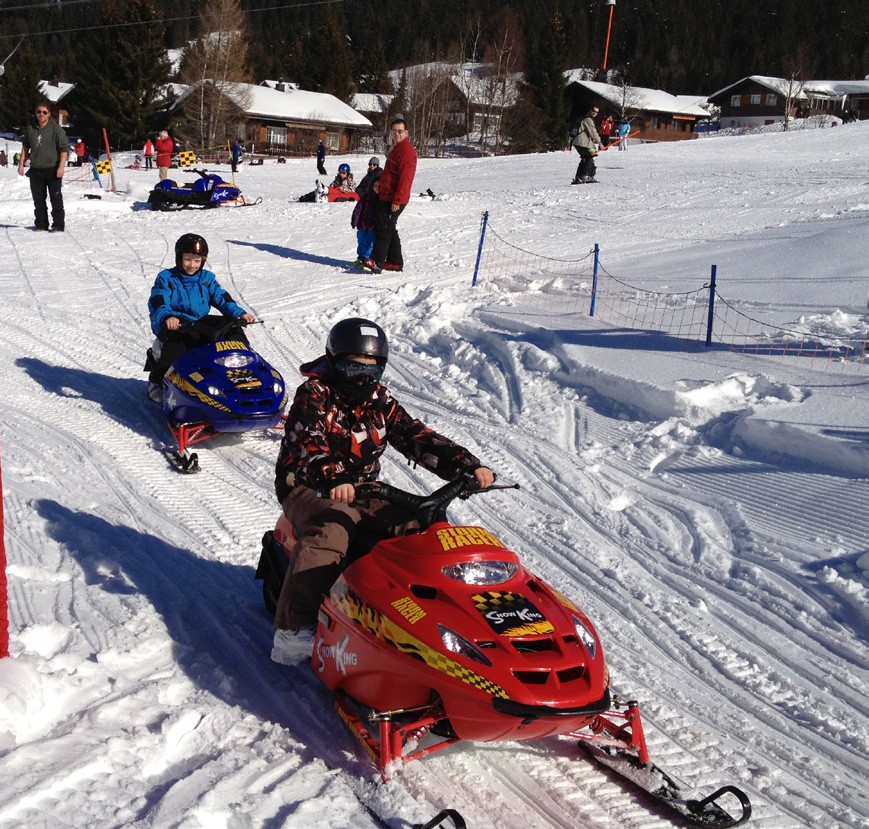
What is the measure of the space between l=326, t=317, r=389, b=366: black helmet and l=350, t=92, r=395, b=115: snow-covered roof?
63.5 m

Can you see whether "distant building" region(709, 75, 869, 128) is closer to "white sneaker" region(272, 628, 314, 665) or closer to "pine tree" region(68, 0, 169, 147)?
"pine tree" region(68, 0, 169, 147)

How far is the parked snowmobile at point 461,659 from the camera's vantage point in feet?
10.1

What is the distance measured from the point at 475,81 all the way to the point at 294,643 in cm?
5764

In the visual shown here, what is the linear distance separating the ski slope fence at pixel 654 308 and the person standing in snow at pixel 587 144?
7.67 metres

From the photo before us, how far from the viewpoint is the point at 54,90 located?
68500 millimetres

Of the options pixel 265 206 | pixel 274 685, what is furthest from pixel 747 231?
pixel 274 685

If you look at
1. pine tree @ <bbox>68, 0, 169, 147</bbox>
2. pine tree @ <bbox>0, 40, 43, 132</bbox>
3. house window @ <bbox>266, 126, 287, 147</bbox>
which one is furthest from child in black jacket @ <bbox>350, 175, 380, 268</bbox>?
pine tree @ <bbox>0, 40, 43, 132</bbox>

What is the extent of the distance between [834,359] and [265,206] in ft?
50.9

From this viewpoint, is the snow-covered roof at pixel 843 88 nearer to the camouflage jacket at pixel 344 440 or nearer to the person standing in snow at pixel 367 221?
the person standing in snow at pixel 367 221

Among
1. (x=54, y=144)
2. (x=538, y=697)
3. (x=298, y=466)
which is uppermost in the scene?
(x=54, y=144)

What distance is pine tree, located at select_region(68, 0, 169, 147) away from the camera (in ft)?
156

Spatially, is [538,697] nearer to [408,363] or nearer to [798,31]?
[408,363]

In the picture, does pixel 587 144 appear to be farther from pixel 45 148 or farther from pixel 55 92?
pixel 55 92

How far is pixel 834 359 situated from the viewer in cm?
779
